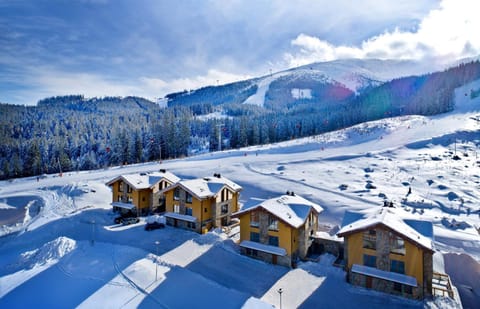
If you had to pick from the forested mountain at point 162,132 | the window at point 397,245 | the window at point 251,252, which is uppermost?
the forested mountain at point 162,132

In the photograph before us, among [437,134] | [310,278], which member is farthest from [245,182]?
[437,134]

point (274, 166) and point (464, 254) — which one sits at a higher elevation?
point (274, 166)

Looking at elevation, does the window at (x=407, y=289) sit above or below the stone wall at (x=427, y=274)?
below

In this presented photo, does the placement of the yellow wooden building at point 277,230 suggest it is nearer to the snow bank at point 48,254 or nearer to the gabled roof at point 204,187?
the gabled roof at point 204,187

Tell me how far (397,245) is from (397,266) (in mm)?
1391

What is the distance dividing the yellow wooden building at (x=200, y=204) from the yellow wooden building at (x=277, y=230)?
588 cm

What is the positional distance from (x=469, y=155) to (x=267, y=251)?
56755mm

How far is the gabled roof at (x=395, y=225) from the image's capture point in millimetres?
18875

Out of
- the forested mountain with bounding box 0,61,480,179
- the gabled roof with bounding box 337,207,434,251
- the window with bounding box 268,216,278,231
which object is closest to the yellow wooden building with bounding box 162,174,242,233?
the window with bounding box 268,216,278,231

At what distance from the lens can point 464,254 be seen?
78.1ft

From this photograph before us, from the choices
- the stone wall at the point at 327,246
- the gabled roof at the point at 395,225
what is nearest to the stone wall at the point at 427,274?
the gabled roof at the point at 395,225

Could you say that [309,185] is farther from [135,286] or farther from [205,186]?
[135,286]

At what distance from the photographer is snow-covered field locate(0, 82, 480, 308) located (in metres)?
18.5

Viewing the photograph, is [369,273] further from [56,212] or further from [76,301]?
[56,212]
